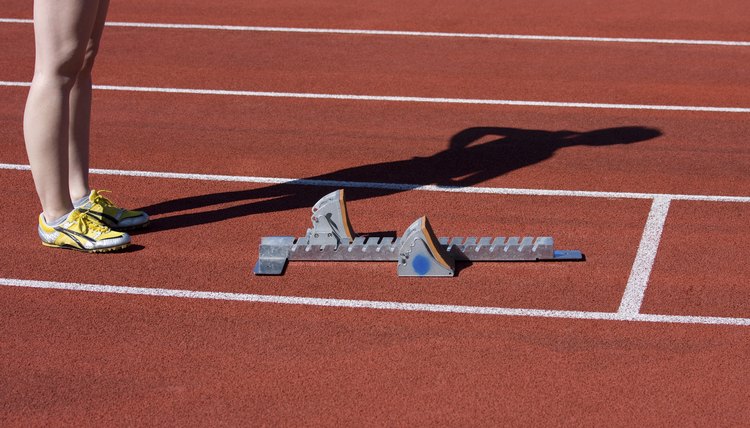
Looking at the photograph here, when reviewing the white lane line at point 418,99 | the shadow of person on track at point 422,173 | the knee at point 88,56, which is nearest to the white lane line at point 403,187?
the shadow of person on track at point 422,173

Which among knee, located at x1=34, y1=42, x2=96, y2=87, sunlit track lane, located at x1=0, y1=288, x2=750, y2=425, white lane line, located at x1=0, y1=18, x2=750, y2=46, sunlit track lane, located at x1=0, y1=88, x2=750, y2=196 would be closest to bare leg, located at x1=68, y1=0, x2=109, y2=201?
knee, located at x1=34, y1=42, x2=96, y2=87

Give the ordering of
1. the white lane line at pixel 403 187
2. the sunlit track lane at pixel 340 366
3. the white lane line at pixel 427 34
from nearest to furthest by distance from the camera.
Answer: the sunlit track lane at pixel 340 366 → the white lane line at pixel 403 187 → the white lane line at pixel 427 34

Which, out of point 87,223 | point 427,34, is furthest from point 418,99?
point 87,223

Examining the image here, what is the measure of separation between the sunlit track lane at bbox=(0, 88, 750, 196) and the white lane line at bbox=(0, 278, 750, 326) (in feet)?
5.25

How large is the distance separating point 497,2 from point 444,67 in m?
2.51

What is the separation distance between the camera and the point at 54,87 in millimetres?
4930

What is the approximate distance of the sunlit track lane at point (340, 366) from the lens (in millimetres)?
3965

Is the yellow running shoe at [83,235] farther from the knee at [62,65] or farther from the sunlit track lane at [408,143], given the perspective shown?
the sunlit track lane at [408,143]

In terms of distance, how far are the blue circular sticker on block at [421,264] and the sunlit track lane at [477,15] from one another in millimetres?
5186

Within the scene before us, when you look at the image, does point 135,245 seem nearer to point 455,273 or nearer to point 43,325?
point 43,325

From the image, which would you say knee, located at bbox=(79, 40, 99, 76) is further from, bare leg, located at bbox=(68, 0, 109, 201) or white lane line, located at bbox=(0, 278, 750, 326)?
white lane line, located at bbox=(0, 278, 750, 326)

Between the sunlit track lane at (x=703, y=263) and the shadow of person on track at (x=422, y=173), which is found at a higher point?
the sunlit track lane at (x=703, y=263)

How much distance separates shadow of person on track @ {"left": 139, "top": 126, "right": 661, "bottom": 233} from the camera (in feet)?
19.4

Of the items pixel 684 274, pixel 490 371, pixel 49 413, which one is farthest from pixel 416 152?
pixel 49 413
